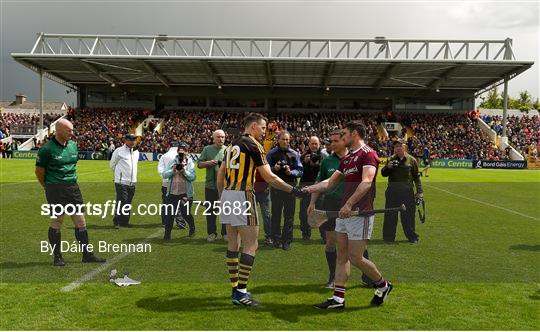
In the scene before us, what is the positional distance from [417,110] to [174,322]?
51888 mm

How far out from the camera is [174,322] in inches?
180

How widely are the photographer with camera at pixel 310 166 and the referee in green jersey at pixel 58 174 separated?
12.9 ft

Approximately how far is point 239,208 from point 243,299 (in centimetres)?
107

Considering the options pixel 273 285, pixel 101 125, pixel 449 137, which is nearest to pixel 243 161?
pixel 273 285

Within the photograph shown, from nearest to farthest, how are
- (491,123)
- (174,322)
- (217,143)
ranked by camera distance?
(174,322) → (217,143) → (491,123)

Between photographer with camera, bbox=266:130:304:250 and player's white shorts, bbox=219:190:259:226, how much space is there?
90.1 inches

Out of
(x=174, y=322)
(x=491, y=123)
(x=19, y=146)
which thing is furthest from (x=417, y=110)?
(x=174, y=322)

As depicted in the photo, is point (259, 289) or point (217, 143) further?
point (217, 143)

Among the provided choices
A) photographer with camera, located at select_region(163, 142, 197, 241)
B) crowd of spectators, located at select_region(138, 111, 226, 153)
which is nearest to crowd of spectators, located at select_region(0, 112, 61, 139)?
crowd of spectators, located at select_region(138, 111, 226, 153)

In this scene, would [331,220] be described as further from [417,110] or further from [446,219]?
[417,110]

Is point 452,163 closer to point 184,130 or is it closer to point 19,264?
point 184,130

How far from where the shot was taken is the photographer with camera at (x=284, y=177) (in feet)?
25.7

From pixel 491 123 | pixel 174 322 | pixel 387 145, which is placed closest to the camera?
pixel 174 322

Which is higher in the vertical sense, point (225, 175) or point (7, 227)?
point (225, 175)
